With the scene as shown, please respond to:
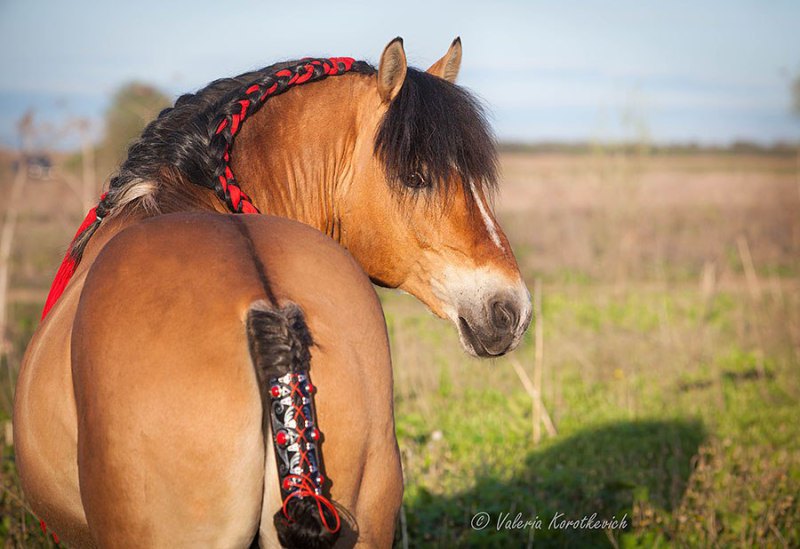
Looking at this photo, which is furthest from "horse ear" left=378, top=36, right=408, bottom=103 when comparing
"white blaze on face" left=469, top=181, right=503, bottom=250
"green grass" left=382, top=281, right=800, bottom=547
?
"green grass" left=382, top=281, right=800, bottom=547

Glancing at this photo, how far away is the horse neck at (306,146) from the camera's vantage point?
9.21 feet

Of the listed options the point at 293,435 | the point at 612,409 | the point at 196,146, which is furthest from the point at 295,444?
the point at 612,409

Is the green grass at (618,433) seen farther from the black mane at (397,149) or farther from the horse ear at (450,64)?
the horse ear at (450,64)

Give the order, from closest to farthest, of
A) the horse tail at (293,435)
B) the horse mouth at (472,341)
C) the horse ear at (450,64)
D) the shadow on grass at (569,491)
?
the horse tail at (293,435) → the horse mouth at (472,341) → the horse ear at (450,64) → the shadow on grass at (569,491)

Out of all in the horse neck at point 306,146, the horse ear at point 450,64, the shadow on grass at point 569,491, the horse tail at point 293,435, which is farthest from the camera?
the shadow on grass at point 569,491

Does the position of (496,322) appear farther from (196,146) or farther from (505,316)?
(196,146)

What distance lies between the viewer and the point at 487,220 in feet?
8.67

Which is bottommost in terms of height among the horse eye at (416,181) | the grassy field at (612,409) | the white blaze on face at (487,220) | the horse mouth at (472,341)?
the grassy field at (612,409)

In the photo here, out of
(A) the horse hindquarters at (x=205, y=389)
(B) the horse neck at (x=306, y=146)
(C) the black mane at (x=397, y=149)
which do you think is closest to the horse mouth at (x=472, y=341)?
(C) the black mane at (x=397, y=149)

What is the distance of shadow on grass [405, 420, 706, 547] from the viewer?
13.3 feet

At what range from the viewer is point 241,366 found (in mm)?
1622

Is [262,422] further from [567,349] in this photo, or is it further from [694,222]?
[694,222]

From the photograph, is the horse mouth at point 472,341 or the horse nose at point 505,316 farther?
the horse mouth at point 472,341

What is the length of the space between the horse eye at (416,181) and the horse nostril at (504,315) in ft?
1.67
